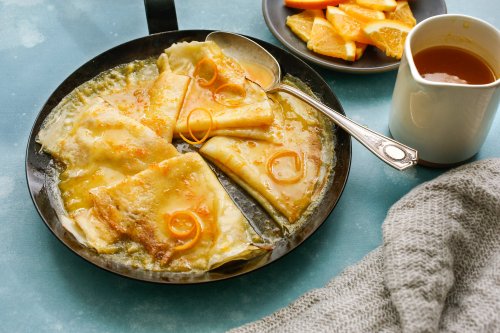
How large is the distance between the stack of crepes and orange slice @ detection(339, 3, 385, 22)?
1.51 ft

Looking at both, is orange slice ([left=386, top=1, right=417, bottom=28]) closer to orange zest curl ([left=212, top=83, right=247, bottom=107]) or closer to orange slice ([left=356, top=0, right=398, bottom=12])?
orange slice ([left=356, top=0, right=398, bottom=12])

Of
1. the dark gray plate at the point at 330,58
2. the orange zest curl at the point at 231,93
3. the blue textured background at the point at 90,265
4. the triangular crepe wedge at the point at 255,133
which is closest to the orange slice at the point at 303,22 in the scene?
the dark gray plate at the point at 330,58

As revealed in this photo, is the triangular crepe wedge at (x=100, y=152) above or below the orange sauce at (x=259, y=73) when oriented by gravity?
below

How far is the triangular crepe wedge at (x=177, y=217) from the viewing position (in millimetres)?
1850

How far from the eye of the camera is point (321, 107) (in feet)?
6.91

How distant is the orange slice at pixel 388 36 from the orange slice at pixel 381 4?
92 millimetres

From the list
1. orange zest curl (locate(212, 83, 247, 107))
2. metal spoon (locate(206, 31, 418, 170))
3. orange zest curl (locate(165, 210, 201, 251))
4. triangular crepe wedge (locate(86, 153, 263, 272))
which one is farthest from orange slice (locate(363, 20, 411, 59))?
orange zest curl (locate(165, 210, 201, 251))

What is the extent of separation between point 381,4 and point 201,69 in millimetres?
737

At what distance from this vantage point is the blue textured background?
6.08 feet

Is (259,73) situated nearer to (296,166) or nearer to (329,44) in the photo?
(329,44)

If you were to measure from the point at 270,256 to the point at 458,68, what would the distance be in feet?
2.90

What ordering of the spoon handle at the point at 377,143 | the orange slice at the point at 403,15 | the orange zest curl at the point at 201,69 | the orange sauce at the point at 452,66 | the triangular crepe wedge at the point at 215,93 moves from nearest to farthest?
the spoon handle at the point at 377,143 < the orange sauce at the point at 452,66 < the triangular crepe wedge at the point at 215,93 < the orange zest curl at the point at 201,69 < the orange slice at the point at 403,15

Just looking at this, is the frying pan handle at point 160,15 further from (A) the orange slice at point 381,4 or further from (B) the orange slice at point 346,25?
(A) the orange slice at point 381,4

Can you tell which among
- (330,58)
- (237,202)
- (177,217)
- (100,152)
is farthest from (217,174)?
(330,58)
